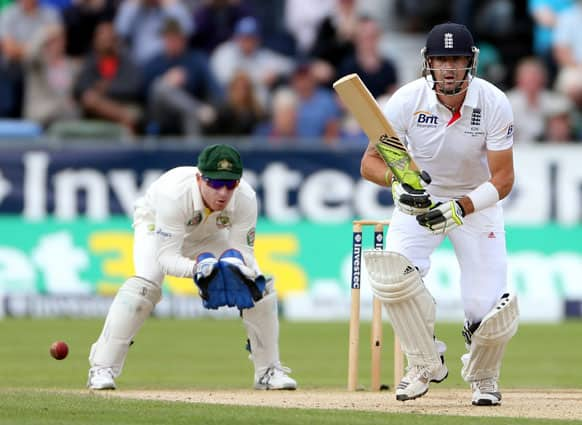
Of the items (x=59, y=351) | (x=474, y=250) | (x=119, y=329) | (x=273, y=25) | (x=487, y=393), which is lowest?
(x=487, y=393)

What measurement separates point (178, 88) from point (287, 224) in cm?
205

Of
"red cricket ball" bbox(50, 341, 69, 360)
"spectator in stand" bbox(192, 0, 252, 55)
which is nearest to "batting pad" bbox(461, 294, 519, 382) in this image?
"red cricket ball" bbox(50, 341, 69, 360)

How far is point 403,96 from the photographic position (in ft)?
23.5

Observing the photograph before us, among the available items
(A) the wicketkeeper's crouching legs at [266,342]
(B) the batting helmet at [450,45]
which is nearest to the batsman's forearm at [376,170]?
(B) the batting helmet at [450,45]

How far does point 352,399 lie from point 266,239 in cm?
586

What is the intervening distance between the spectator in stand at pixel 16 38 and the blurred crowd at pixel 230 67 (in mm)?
12

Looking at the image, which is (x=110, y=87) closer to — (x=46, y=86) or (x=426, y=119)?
(x=46, y=86)

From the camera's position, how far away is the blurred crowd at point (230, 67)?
1442cm

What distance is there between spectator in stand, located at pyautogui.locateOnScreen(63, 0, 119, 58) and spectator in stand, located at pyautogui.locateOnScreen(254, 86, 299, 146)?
229 cm

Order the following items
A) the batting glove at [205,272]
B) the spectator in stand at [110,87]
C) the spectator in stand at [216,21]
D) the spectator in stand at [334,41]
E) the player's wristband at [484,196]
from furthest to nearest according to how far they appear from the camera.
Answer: the spectator in stand at [216,21], the spectator in stand at [334,41], the spectator in stand at [110,87], the batting glove at [205,272], the player's wristband at [484,196]

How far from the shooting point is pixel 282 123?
47.2 feet

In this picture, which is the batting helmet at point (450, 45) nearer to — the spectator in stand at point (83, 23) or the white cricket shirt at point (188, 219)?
the white cricket shirt at point (188, 219)

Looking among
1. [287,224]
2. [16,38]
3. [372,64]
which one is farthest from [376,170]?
[16,38]

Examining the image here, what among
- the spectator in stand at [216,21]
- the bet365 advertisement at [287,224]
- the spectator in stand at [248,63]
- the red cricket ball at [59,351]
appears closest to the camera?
the red cricket ball at [59,351]
